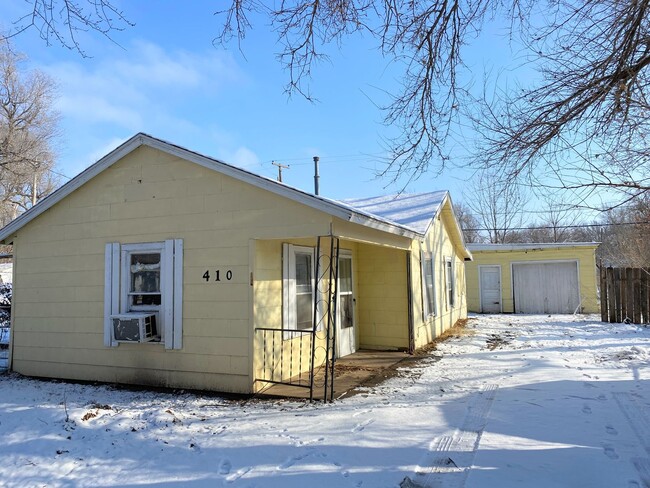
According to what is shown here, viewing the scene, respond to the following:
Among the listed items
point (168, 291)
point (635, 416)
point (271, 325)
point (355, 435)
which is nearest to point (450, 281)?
point (271, 325)

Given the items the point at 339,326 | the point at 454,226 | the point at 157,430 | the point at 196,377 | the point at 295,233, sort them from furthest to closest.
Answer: the point at 454,226 → the point at 339,326 → the point at 196,377 → the point at 295,233 → the point at 157,430

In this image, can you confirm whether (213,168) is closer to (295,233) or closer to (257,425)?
(295,233)

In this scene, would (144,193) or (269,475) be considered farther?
(144,193)

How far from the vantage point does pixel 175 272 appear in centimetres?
711

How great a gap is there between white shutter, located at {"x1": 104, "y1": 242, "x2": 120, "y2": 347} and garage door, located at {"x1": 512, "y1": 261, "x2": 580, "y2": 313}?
55.4ft

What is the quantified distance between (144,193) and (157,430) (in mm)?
3988

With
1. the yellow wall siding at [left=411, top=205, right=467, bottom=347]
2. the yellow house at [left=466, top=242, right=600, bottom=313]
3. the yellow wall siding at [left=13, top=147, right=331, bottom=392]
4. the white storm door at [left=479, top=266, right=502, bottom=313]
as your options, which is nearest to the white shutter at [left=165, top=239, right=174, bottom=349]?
the yellow wall siding at [left=13, top=147, right=331, bottom=392]

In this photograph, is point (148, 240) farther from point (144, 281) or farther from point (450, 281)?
point (450, 281)

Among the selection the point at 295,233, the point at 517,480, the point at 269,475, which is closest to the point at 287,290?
the point at 295,233

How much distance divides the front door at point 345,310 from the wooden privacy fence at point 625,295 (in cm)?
937

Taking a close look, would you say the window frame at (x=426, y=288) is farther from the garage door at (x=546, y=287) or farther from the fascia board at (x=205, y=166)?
the garage door at (x=546, y=287)

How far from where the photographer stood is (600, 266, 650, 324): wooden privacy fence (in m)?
14.2

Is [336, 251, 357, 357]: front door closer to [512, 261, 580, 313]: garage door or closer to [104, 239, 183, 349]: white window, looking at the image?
[104, 239, 183, 349]: white window

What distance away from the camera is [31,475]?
3.78m
